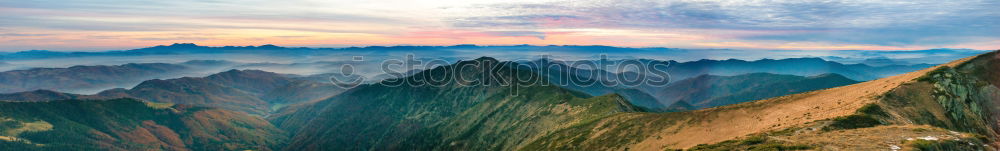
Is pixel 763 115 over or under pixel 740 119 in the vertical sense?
over

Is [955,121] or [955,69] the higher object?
[955,69]

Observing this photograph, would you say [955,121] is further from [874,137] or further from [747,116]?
[874,137]

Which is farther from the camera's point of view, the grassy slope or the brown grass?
the grassy slope

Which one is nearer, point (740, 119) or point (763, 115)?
point (763, 115)

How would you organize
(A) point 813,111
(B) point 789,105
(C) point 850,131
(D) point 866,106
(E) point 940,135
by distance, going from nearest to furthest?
(E) point 940,135, (C) point 850,131, (D) point 866,106, (A) point 813,111, (B) point 789,105

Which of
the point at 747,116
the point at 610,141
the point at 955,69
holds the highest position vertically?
the point at 955,69

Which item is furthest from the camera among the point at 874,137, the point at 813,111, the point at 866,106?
the point at 813,111

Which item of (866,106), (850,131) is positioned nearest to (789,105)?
(866,106)

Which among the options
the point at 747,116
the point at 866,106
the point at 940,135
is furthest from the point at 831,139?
the point at 747,116

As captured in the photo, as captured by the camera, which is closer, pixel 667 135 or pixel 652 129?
pixel 667 135

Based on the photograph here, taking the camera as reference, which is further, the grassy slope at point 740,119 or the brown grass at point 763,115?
the grassy slope at point 740,119
